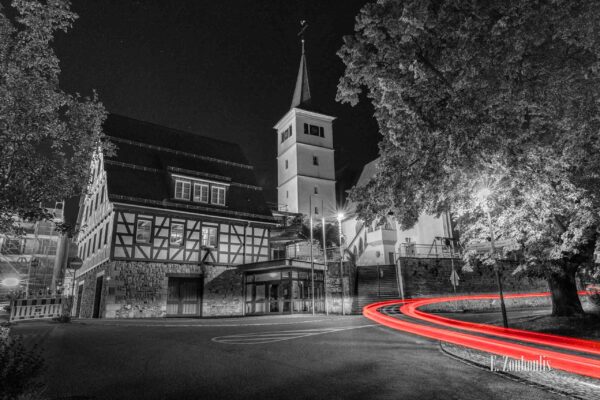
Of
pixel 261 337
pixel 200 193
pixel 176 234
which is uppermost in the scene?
pixel 200 193

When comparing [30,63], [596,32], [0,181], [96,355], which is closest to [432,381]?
[96,355]

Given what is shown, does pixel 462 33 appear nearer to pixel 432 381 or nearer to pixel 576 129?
pixel 576 129

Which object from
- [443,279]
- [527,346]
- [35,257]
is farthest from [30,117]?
[35,257]

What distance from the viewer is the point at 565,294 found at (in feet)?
52.3

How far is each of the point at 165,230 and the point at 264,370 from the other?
67.6 ft

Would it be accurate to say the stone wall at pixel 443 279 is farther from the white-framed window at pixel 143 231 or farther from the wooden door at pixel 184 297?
the white-framed window at pixel 143 231

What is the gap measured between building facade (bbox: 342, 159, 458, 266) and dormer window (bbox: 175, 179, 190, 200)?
13.8 meters

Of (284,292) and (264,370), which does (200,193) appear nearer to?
(284,292)

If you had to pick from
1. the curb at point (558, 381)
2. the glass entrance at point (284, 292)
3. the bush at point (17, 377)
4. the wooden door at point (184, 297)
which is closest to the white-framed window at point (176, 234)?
the wooden door at point (184, 297)

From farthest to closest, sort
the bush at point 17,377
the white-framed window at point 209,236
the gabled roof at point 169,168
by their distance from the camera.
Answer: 1. the white-framed window at point 209,236
2. the gabled roof at point 169,168
3. the bush at point 17,377

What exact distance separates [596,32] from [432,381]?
8.45 m

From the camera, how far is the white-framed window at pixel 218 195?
2986cm

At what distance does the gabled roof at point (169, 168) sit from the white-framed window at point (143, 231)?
116cm

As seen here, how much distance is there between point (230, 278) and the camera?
28.4 metres
